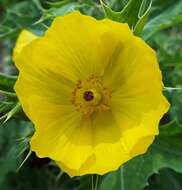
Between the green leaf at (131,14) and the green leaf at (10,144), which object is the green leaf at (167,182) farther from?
the green leaf at (131,14)

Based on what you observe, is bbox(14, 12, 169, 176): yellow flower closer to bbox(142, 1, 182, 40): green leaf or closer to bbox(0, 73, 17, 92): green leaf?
bbox(0, 73, 17, 92): green leaf

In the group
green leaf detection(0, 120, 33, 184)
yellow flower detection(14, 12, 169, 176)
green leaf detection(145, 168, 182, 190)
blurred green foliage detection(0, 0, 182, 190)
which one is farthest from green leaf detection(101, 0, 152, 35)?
green leaf detection(0, 120, 33, 184)

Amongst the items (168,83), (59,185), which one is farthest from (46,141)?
(59,185)

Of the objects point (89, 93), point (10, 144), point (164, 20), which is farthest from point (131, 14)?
point (10, 144)

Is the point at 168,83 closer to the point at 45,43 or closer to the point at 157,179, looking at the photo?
the point at 157,179

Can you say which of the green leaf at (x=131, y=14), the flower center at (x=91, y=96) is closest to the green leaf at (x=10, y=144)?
the flower center at (x=91, y=96)

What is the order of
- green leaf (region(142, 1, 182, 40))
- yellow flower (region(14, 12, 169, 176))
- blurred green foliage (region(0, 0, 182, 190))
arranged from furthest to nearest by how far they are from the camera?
green leaf (region(142, 1, 182, 40)) < blurred green foliage (region(0, 0, 182, 190)) < yellow flower (region(14, 12, 169, 176))
